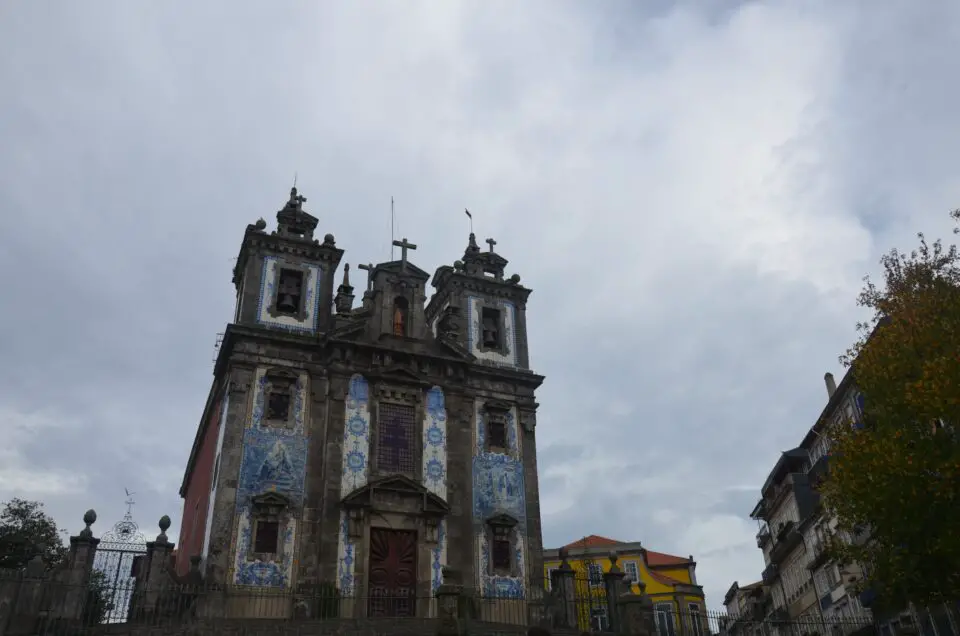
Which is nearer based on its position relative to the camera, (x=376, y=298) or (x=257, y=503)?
(x=257, y=503)

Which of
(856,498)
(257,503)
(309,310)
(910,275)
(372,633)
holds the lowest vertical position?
(372,633)

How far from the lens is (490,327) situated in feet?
104

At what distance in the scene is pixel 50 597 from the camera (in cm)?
1870

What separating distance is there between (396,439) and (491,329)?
6.67 m

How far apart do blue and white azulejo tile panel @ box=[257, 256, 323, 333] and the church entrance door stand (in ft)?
24.6

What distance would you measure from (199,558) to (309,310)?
355 inches

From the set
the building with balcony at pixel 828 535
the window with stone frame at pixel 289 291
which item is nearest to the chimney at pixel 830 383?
the building with balcony at pixel 828 535

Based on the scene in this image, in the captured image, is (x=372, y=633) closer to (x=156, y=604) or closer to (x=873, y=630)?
(x=156, y=604)

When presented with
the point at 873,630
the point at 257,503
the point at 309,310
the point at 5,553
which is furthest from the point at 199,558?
the point at 873,630

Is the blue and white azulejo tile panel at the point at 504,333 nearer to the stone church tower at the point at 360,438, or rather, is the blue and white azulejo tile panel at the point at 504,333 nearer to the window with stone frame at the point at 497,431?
the stone church tower at the point at 360,438

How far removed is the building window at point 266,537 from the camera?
23.6 meters

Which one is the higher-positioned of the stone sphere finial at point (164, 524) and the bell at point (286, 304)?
the bell at point (286, 304)

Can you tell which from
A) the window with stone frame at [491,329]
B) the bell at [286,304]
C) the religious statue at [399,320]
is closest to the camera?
the bell at [286,304]

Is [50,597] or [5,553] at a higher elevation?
[5,553]
